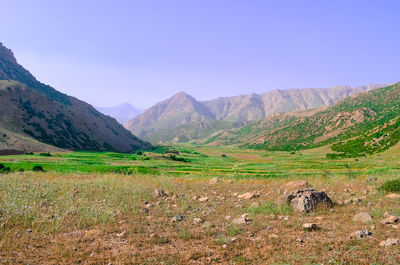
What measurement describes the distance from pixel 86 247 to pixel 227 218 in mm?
5380

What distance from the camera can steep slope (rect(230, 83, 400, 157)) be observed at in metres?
71.6

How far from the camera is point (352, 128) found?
108625 millimetres

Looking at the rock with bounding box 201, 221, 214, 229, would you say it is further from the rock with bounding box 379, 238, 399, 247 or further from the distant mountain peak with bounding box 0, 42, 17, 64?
the distant mountain peak with bounding box 0, 42, 17, 64

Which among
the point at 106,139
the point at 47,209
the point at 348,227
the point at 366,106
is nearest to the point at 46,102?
the point at 106,139

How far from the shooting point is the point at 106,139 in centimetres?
12250

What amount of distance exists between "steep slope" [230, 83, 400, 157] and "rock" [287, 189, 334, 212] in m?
67.2

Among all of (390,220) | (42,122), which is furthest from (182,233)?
(42,122)

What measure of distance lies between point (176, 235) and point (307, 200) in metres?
6.56

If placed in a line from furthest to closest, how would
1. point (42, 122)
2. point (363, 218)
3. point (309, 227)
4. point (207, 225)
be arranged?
1. point (42, 122)
2. point (363, 218)
3. point (207, 225)
4. point (309, 227)

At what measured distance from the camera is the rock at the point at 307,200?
10.7 metres

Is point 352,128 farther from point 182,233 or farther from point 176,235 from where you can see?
point 176,235


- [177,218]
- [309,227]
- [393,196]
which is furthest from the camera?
[393,196]

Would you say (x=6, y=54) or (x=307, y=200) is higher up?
(x=6, y=54)

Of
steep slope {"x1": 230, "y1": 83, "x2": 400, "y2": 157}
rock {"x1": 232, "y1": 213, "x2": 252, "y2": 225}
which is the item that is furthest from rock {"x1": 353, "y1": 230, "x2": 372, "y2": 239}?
steep slope {"x1": 230, "y1": 83, "x2": 400, "y2": 157}
